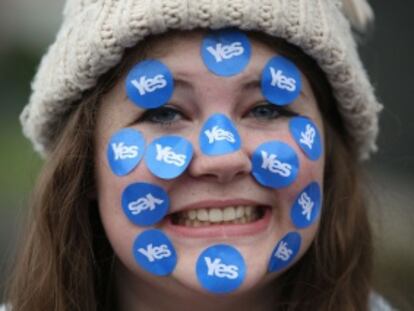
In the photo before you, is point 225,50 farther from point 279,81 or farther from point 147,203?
point 147,203

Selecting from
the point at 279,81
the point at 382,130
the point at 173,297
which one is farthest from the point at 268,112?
the point at 382,130

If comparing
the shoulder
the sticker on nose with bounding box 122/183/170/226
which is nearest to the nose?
the sticker on nose with bounding box 122/183/170/226

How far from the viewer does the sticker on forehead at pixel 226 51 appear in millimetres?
2209

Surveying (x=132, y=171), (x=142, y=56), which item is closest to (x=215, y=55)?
(x=142, y=56)

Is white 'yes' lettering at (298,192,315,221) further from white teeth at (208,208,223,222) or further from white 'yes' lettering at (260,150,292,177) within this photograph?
white teeth at (208,208,223,222)

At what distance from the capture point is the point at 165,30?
2.20 meters

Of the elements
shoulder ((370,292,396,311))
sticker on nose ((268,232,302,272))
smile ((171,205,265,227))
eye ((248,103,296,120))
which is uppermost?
eye ((248,103,296,120))

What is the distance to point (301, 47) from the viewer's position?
232 cm

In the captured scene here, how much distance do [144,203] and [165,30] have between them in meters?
0.49

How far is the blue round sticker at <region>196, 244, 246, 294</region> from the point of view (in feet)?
7.16

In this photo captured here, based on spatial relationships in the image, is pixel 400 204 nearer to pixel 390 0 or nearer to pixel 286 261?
pixel 286 261

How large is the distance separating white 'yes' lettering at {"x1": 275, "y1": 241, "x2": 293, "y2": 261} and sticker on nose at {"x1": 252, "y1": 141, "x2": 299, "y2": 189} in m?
0.17

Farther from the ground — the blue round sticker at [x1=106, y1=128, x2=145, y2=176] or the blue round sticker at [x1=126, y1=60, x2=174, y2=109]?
the blue round sticker at [x1=126, y1=60, x2=174, y2=109]

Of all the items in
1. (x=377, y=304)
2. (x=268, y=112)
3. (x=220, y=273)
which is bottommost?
(x=377, y=304)
